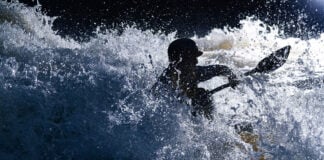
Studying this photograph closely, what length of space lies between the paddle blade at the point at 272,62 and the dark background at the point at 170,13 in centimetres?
1384

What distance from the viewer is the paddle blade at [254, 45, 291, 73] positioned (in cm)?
412

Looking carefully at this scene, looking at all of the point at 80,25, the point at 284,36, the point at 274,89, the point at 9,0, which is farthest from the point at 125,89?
the point at 284,36

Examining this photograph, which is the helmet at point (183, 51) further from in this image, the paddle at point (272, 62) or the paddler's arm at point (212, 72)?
the paddle at point (272, 62)

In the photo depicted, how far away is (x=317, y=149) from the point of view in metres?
3.47

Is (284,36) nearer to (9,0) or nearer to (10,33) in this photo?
(9,0)

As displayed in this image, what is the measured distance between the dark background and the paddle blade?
13.8 metres

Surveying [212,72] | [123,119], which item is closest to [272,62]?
[212,72]

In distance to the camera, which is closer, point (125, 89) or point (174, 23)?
point (125, 89)

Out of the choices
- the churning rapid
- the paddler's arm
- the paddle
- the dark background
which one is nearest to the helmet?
the paddler's arm

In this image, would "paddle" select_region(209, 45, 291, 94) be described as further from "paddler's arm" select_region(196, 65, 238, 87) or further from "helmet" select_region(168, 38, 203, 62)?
"helmet" select_region(168, 38, 203, 62)

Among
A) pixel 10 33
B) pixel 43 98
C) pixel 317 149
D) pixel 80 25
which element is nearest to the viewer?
pixel 43 98

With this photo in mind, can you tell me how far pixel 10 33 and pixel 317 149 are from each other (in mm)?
5381

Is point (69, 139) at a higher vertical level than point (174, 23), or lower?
lower

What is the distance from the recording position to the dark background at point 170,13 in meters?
19.0
